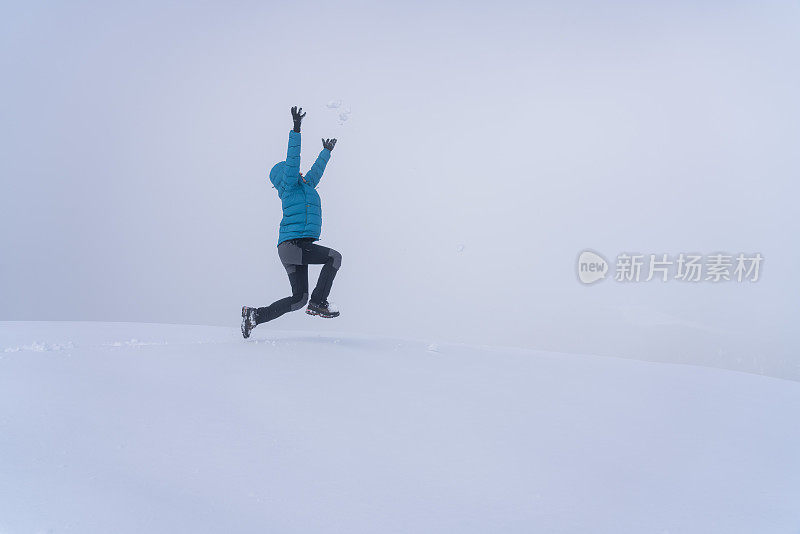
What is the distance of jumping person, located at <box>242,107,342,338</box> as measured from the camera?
4.70m

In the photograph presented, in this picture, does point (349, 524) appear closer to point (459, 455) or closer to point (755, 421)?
point (459, 455)

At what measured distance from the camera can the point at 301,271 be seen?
480 centimetres

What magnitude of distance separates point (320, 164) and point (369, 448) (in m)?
3.08

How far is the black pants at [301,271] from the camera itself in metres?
4.73

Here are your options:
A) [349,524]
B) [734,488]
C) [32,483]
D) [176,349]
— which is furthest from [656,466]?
[176,349]

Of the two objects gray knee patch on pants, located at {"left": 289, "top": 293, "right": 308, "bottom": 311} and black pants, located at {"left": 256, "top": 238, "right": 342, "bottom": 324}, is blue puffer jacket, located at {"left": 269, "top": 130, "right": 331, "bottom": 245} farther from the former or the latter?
gray knee patch on pants, located at {"left": 289, "top": 293, "right": 308, "bottom": 311}

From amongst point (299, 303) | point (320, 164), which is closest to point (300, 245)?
point (299, 303)

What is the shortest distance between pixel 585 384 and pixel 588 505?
79.7 inches

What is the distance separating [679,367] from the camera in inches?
194

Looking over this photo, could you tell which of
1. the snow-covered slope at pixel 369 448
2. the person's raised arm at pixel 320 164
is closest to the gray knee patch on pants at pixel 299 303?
the snow-covered slope at pixel 369 448

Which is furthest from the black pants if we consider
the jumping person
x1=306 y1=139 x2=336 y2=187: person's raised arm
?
x1=306 y1=139 x2=336 y2=187: person's raised arm

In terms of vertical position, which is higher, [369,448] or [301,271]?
[301,271]

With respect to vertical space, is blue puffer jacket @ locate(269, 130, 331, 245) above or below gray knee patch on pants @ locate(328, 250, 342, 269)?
above

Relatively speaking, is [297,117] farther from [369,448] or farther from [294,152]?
[369,448]
